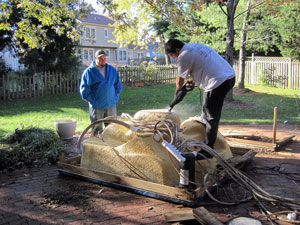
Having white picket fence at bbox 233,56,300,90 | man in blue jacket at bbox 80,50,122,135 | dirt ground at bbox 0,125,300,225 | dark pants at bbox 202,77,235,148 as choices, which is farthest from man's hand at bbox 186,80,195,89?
white picket fence at bbox 233,56,300,90

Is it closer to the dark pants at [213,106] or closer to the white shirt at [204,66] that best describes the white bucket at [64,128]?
the white shirt at [204,66]

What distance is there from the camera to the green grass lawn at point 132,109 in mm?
8289

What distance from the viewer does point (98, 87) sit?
530 centimetres

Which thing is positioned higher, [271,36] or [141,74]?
[271,36]

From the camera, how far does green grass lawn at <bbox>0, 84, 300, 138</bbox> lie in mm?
8289

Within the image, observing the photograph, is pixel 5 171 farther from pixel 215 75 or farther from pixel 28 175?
pixel 215 75

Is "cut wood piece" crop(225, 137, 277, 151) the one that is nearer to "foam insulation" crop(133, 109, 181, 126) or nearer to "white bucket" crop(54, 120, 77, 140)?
"foam insulation" crop(133, 109, 181, 126)

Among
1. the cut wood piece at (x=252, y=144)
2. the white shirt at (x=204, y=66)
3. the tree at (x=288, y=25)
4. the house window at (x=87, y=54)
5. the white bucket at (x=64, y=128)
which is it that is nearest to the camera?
the white shirt at (x=204, y=66)

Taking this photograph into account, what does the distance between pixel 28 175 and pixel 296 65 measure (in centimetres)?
1536

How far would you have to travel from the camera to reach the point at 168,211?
3158 millimetres

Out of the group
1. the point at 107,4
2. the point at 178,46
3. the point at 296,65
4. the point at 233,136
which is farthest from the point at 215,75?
the point at 296,65

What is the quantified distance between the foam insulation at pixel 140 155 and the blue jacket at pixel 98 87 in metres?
0.99

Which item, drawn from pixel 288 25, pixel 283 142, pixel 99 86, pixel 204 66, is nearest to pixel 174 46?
pixel 204 66

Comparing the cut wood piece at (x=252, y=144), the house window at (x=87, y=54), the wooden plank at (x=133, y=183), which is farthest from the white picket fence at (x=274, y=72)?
the house window at (x=87, y=54)
